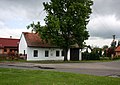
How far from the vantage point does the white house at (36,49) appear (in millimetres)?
53938

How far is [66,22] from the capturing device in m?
49.3

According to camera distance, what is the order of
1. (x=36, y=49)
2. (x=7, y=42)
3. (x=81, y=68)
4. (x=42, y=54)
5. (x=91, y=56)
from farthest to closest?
(x=7, y=42)
(x=91, y=56)
(x=42, y=54)
(x=36, y=49)
(x=81, y=68)

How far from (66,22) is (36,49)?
376 inches

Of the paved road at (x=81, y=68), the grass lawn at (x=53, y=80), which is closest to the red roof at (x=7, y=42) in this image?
the paved road at (x=81, y=68)

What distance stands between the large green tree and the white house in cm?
452

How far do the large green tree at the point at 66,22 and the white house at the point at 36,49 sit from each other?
14.8 feet

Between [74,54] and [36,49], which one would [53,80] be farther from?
[74,54]

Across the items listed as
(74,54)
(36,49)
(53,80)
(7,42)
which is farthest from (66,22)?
(53,80)

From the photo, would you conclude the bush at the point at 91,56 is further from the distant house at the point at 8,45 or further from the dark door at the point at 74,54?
the distant house at the point at 8,45

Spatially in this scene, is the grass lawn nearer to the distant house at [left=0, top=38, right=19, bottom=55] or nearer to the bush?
the bush

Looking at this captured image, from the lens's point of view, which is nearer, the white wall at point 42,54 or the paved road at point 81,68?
the paved road at point 81,68

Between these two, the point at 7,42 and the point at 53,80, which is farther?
the point at 7,42

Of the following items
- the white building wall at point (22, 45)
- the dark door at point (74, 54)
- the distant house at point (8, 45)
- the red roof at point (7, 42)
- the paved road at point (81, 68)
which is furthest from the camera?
the red roof at point (7, 42)

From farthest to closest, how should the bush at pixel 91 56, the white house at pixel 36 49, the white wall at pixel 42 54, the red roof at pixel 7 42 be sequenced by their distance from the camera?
the red roof at pixel 7 42
the bush at pixel 91 56
the white house at pixel 36 49
the white wall at pixel 42 54
